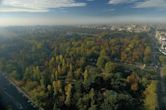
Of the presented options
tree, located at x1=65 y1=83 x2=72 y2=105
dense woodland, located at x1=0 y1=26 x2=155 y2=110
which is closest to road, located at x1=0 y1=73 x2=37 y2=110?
dense woodland, located at x1=0 y1=26 x2=155 y2=110

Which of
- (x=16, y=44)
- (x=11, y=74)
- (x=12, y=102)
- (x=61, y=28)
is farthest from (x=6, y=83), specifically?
(x=61, y=28)

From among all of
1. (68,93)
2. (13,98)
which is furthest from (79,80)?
(13,98)

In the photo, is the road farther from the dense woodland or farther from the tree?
the tree

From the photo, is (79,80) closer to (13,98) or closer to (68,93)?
(68,93)

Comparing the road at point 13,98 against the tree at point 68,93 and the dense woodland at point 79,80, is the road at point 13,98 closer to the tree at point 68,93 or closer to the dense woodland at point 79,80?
the dense woodland at point 79,80

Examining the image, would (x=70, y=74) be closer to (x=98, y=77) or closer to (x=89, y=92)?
(x=98, y=77)

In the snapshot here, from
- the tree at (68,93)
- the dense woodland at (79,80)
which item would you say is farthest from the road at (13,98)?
the tree at (68,93)

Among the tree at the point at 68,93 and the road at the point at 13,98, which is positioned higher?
the tree at the point at 68,93

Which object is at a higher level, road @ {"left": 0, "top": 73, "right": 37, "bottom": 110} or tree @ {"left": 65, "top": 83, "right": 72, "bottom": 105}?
tree @ {"left": 65, "top": 83, "right": 72, "bottom": 105}
